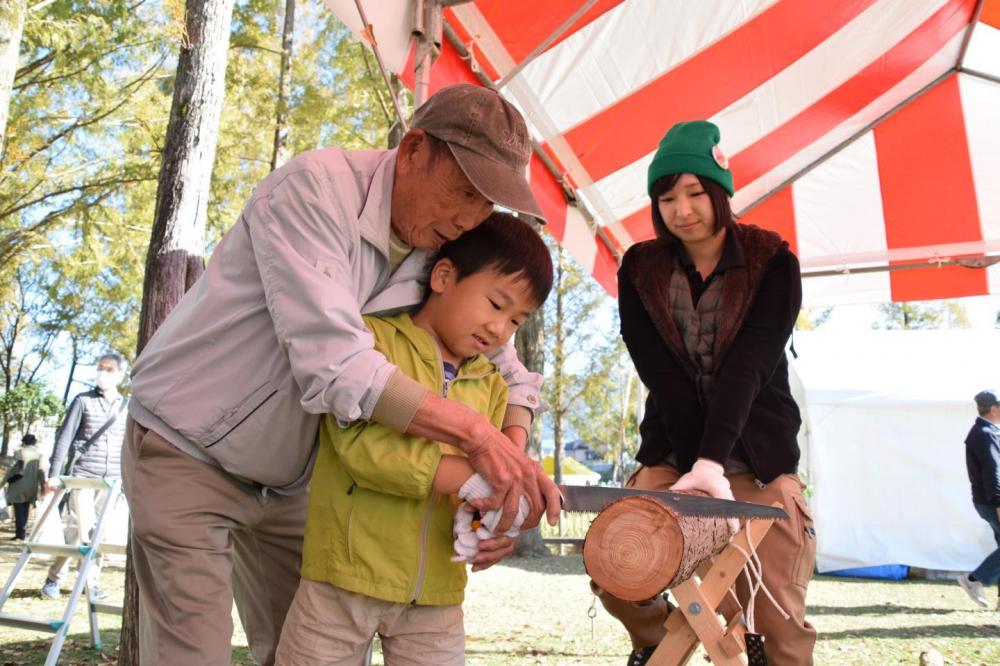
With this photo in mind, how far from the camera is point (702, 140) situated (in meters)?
2.50

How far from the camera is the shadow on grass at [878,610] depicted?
7.28m

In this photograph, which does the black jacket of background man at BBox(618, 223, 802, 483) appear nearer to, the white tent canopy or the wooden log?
the wooden log

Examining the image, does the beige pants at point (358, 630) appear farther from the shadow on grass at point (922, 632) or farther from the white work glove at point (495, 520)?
the shadow on grass at point (922, 632)

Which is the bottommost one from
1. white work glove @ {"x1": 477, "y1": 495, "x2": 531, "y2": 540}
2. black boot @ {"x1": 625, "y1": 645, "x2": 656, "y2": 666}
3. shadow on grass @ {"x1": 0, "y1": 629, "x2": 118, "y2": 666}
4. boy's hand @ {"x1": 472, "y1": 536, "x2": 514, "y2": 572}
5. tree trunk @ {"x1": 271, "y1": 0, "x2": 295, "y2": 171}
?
shadow on grass @ {"x1": 0, "y1": 629, "x2": 118, "y2": 666}

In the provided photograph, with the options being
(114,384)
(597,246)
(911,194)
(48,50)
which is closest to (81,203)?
(48,50)

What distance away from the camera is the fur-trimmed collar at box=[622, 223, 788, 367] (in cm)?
243

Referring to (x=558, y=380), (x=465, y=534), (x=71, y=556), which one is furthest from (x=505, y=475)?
(x=558, y=380)

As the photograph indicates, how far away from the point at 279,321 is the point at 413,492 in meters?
0.44

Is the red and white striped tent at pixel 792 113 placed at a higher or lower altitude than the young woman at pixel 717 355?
higher

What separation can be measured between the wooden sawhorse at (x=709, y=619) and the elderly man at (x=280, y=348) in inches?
21.8

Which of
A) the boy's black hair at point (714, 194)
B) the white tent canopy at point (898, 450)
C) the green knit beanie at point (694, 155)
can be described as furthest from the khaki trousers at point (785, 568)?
the white tent canopy at point (898, 450)

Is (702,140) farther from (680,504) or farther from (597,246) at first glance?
(597,246)

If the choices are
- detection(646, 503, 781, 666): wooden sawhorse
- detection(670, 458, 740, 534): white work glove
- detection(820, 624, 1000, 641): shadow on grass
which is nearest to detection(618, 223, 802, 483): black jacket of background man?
detection(670, 458, 740, 534): white work glove

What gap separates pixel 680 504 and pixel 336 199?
0.97m
